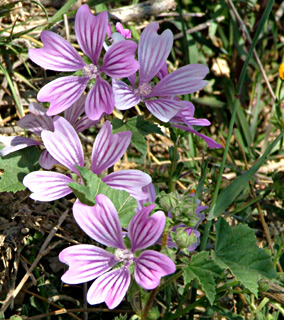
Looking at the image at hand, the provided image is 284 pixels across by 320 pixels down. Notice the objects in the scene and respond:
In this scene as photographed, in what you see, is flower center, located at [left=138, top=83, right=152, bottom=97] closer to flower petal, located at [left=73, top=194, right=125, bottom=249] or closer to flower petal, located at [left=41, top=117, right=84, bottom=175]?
flower petal, located at [left=41, top=117, right=84, bottom=175]

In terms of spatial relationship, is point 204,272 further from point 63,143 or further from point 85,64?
point 85,64

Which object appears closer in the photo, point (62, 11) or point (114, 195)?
point (114, 195)

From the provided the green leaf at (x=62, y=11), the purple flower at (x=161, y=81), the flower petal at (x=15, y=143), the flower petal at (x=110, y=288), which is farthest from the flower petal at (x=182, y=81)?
the green leaf at (x=62, y=11)

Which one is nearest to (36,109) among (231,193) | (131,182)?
(131,182)

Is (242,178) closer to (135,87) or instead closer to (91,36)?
(135,87)

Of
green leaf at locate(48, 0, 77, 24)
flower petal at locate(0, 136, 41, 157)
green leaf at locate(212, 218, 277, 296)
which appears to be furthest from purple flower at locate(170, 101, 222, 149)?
green leaf at locate(48, 0, 77, 24)

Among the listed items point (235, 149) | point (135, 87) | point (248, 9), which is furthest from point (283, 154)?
point (135, 87)
